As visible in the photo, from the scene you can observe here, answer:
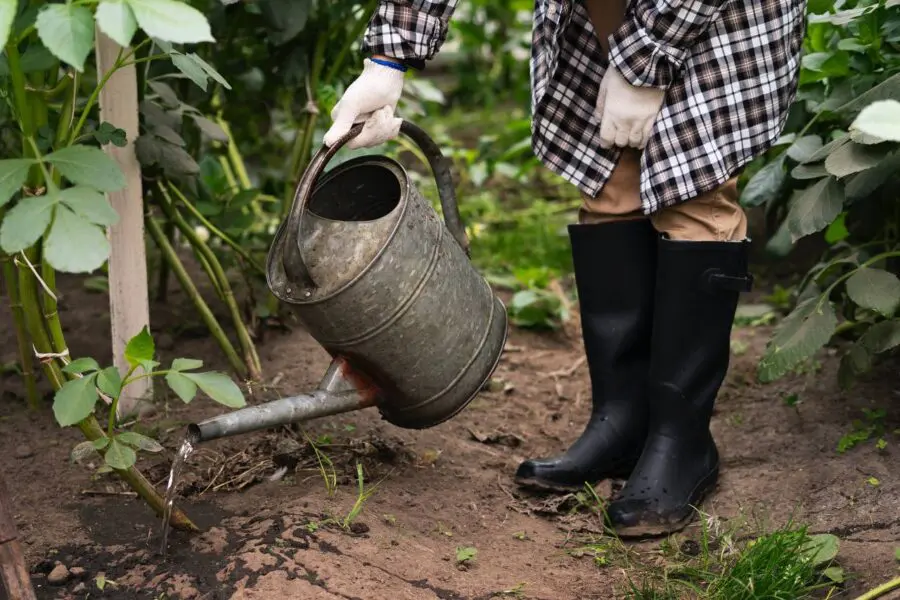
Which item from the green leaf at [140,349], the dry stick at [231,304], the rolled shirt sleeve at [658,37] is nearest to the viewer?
the green leaf at [140,349]

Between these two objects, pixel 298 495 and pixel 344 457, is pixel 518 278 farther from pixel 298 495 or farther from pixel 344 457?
pixel 298 495

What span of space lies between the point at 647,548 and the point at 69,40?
1.25m

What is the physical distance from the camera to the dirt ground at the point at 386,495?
5.07 feet

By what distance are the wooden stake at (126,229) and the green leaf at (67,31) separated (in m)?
0.75

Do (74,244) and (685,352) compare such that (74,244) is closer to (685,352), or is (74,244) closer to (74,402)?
(74,402)

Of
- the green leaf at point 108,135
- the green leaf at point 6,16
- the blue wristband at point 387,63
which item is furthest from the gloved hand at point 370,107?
the green leaf at point 6,16

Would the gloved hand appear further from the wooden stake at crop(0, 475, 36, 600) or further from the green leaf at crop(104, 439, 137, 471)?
the wooden stake at crop(0, 475, 36, 600)

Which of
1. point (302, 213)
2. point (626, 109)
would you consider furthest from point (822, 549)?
point (302, 213)

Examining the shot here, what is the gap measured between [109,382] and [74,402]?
5 centimetres

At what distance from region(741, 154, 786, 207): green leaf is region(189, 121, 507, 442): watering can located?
24.1 inches

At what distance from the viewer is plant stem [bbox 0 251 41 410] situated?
190cm

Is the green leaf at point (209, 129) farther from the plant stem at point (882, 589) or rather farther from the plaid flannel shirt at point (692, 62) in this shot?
the plant stem at point (882, 589)

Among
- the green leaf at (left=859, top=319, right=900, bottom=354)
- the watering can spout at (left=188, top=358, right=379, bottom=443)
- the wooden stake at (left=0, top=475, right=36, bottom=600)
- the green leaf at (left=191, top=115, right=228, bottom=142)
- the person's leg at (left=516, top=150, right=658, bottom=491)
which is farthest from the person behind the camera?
the green leaf at (left=191, top=115, right=228, bottom=142)

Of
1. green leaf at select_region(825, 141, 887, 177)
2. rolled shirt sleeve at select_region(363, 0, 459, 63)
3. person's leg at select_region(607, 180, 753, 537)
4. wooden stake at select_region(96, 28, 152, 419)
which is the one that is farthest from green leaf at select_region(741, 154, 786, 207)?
wooden stake at select_region(96, 28, 152, 419)
